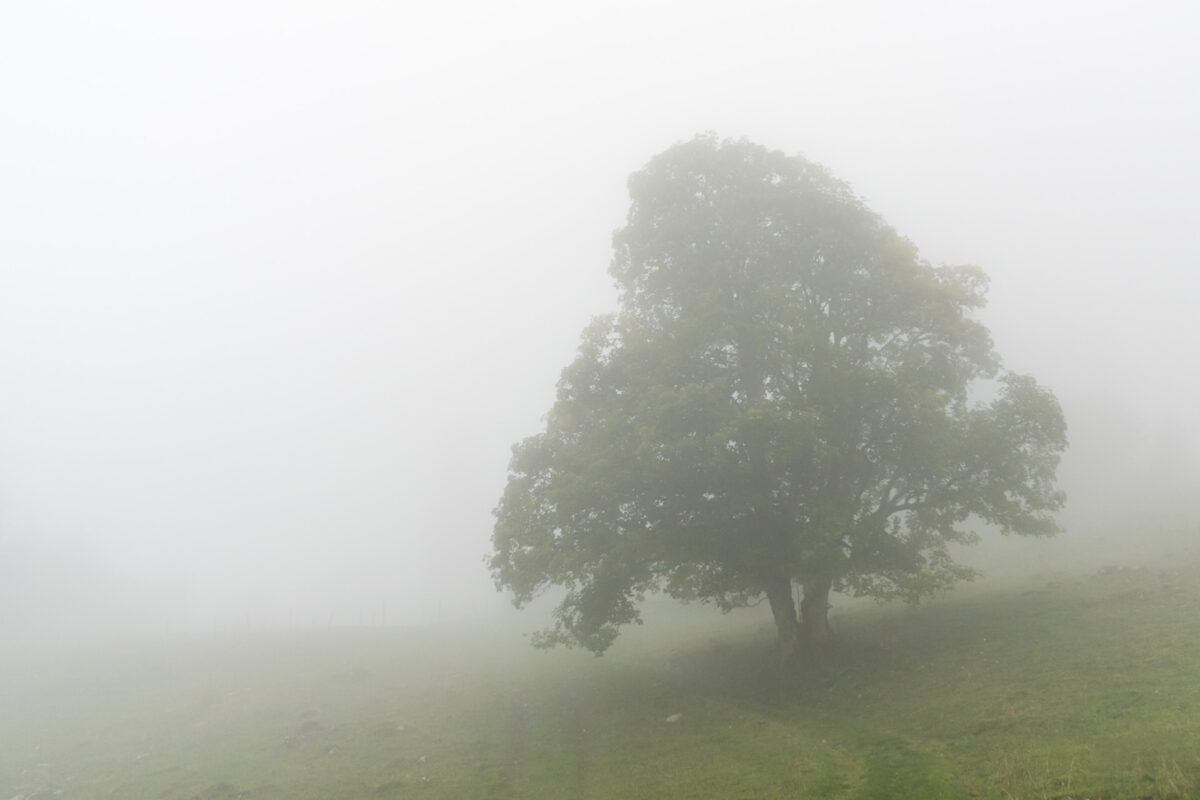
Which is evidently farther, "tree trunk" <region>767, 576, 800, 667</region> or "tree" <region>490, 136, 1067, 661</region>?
"tree trunk" <region>767, 576, 800, 667</region>

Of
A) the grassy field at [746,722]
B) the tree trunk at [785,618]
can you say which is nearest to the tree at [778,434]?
the tree trunk at [785,618]

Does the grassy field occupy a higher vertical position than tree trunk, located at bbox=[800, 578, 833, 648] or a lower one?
lower

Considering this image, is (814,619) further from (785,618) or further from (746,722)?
(746,722)

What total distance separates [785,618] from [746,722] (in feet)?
21.7

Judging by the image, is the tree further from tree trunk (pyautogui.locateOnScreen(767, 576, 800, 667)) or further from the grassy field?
the grassy field

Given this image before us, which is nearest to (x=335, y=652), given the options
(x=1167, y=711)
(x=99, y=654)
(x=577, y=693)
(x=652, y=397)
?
(x=99, y=654)

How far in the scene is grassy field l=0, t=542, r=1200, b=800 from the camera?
52.5 ft

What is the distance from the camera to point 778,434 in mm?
25922

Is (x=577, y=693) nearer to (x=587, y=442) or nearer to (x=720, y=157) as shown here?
(x=587, y=442)

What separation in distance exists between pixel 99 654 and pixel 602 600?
75097 mm

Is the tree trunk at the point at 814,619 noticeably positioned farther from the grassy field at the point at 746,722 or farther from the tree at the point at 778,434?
the grassy field at the point at 746,722

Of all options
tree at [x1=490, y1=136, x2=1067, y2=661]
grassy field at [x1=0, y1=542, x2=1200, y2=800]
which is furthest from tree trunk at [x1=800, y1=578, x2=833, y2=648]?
grassy field at [x1=0, y1=542, x2=1200, y2=800]

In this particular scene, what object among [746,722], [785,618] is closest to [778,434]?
[785,618]

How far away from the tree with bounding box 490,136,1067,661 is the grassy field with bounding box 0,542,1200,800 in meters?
3.37
